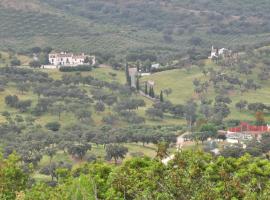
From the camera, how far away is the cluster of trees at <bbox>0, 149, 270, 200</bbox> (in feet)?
131

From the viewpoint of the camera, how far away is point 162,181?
143 ft

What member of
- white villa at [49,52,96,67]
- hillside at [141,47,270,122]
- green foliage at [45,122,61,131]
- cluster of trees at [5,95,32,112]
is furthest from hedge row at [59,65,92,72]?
green foliage at [45,122,61,131]

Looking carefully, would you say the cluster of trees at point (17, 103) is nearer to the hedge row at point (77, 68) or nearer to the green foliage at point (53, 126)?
the green foliage at point (53, 126)

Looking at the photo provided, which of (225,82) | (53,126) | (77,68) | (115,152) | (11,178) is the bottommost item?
(53,126)

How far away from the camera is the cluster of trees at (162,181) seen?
39.8m

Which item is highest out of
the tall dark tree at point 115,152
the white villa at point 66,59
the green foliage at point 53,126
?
the white villa at point 66,59

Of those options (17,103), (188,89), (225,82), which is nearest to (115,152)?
(17,103)

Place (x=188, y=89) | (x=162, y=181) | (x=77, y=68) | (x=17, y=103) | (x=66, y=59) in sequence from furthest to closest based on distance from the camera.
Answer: (x=66, y=59) < (x=77, y=68) < (x=188, y=89) < (x=17, y=103) < (x=162, y=181)

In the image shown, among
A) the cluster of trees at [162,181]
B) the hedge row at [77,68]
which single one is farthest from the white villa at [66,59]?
the cluster of trees at [162,181]

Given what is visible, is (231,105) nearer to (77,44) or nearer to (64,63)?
(64,63)

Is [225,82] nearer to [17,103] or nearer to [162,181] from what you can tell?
[17,103]

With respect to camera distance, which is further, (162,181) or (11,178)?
(11,178)

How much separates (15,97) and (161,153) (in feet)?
221

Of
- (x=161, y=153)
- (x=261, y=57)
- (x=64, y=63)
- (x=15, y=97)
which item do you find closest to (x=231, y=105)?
(x=261, y=57)
